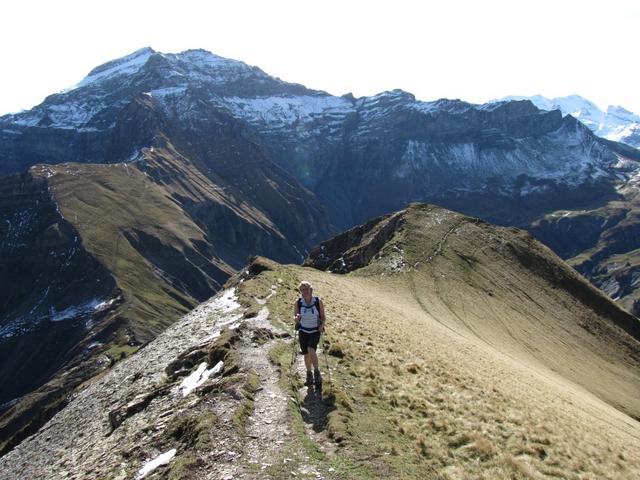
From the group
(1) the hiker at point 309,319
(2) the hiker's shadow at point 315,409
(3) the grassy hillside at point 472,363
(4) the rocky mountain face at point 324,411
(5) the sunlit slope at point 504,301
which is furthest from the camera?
(5) the sunlit slope at point 504,301

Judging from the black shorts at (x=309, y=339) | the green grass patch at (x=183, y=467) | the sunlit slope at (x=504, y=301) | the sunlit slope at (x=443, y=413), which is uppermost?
the black shorts at (x=309, y=339)

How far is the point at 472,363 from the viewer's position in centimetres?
3969

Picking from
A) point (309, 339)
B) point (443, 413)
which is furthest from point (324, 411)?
point (443, 413)

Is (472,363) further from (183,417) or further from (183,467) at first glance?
(183,467)

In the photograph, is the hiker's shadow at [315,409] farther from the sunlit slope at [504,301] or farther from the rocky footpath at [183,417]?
the sunlit slope at [504,301]

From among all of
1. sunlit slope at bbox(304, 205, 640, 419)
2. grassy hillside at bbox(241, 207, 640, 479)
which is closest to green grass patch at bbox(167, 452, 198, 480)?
grassy hillside at bbox(241, 207, 640, 479)

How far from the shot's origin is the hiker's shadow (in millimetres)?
20730

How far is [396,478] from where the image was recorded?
54.1 ft

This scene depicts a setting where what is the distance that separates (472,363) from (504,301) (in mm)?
49340

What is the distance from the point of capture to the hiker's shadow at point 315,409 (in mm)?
20730

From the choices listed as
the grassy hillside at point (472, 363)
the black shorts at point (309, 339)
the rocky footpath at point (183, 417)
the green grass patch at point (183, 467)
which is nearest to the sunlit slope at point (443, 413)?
the grassy hillside at point (472, 363)

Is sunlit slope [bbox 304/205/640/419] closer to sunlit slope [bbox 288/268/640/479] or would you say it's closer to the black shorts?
sunlit slope [bbox 288/268/640/479]

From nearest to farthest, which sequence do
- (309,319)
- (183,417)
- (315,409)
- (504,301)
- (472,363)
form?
(183,417) → (315,409) → (309,319) → (472,363) → (504,301)

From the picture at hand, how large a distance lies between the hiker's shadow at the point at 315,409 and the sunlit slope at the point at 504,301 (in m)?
22.8
